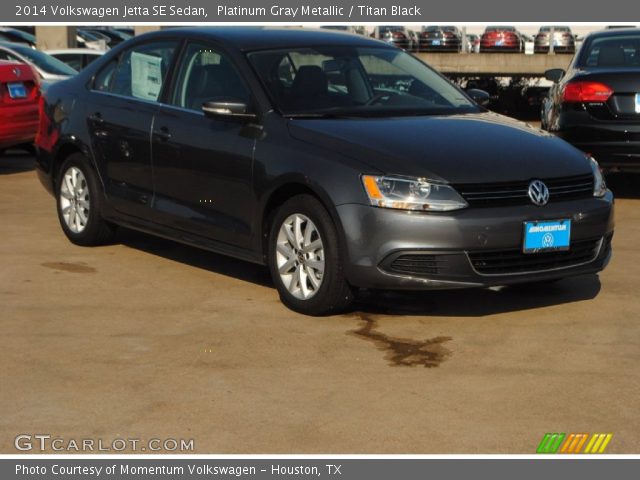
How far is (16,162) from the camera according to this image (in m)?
15.2

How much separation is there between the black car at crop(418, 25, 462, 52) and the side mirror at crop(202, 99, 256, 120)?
915 inches

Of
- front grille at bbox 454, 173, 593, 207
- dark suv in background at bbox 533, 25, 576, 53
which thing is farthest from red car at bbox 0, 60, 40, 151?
dark suv in background at bbox 533, 25, 576, 53

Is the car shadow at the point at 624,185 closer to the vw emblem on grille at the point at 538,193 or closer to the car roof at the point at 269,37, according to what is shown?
the car roof at the point at 269,37

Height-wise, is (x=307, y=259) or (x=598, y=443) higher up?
→ (x=307, y=259)

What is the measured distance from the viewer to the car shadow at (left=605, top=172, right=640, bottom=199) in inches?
484

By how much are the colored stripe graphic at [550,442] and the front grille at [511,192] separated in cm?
189

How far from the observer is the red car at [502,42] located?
29547mm

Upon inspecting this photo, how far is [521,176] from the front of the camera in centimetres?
688

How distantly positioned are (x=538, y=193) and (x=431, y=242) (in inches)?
27.3

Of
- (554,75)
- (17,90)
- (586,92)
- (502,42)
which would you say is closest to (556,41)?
(502,42)

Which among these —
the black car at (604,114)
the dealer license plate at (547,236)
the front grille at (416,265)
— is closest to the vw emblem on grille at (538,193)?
the dealer license plate at (547,236)

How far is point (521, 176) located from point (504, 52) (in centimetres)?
2318

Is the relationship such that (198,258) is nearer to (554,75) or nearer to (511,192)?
(511,192)

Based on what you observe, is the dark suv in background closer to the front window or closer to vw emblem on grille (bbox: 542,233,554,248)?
the front window
